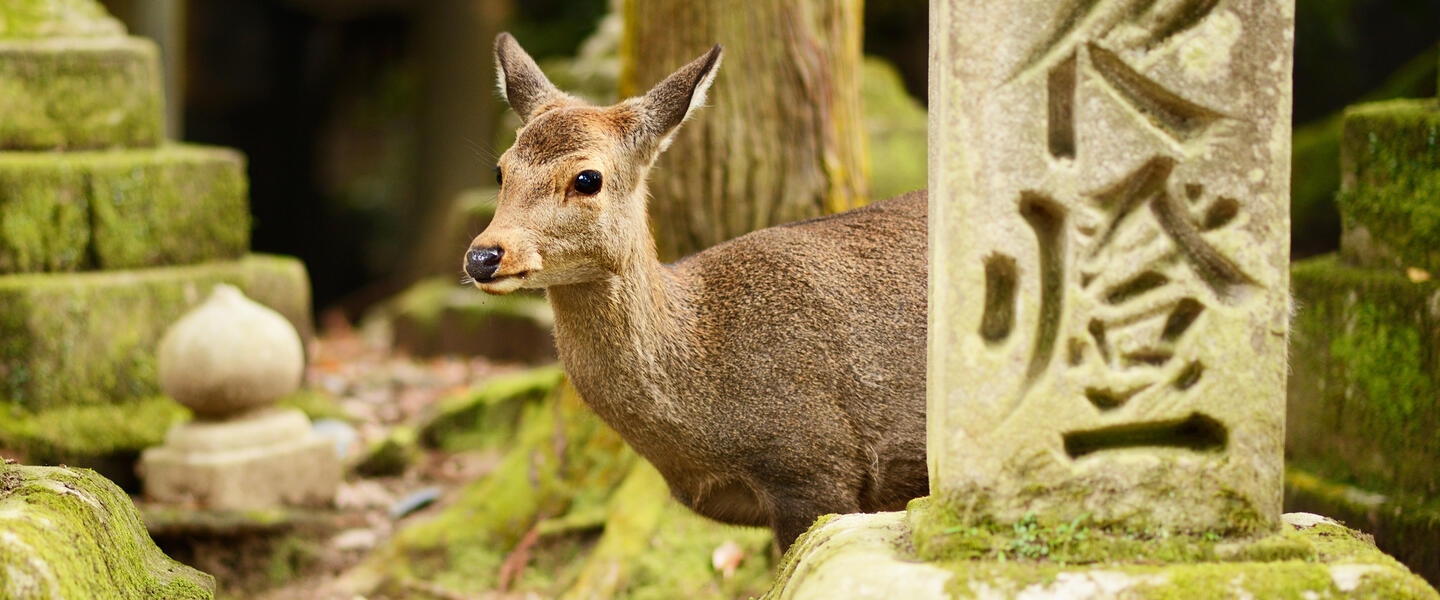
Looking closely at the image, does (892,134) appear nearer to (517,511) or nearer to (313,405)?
(313,405)

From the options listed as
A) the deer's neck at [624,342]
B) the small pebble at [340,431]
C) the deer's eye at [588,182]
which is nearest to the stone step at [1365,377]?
the deer's neck at [624,342]

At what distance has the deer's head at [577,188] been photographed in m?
4.34

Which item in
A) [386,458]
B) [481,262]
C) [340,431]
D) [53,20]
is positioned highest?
[53,20]

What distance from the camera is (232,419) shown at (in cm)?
721

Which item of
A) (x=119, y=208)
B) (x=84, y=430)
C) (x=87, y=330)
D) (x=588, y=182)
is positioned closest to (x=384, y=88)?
(x=119, y=208)

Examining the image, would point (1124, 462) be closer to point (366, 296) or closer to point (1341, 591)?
point (1341, 591)

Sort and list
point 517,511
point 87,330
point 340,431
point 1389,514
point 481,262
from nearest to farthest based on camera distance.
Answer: point 481,262
point 1389,514
point 517,511
point 87,330
point 340,431

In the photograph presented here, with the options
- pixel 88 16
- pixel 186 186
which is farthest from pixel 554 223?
pixel 88 16

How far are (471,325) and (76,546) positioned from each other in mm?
8184

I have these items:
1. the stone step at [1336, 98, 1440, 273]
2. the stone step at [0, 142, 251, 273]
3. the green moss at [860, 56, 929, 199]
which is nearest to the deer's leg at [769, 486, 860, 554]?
the stone step at [1336, 98, 1440, 273]

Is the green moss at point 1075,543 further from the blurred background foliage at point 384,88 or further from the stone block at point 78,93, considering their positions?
the blurred background foliage at point 384,88

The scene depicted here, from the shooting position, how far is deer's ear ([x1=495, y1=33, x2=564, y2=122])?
4969 mm

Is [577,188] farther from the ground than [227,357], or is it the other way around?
[577,188]

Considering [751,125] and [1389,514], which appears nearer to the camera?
[1389,514]
